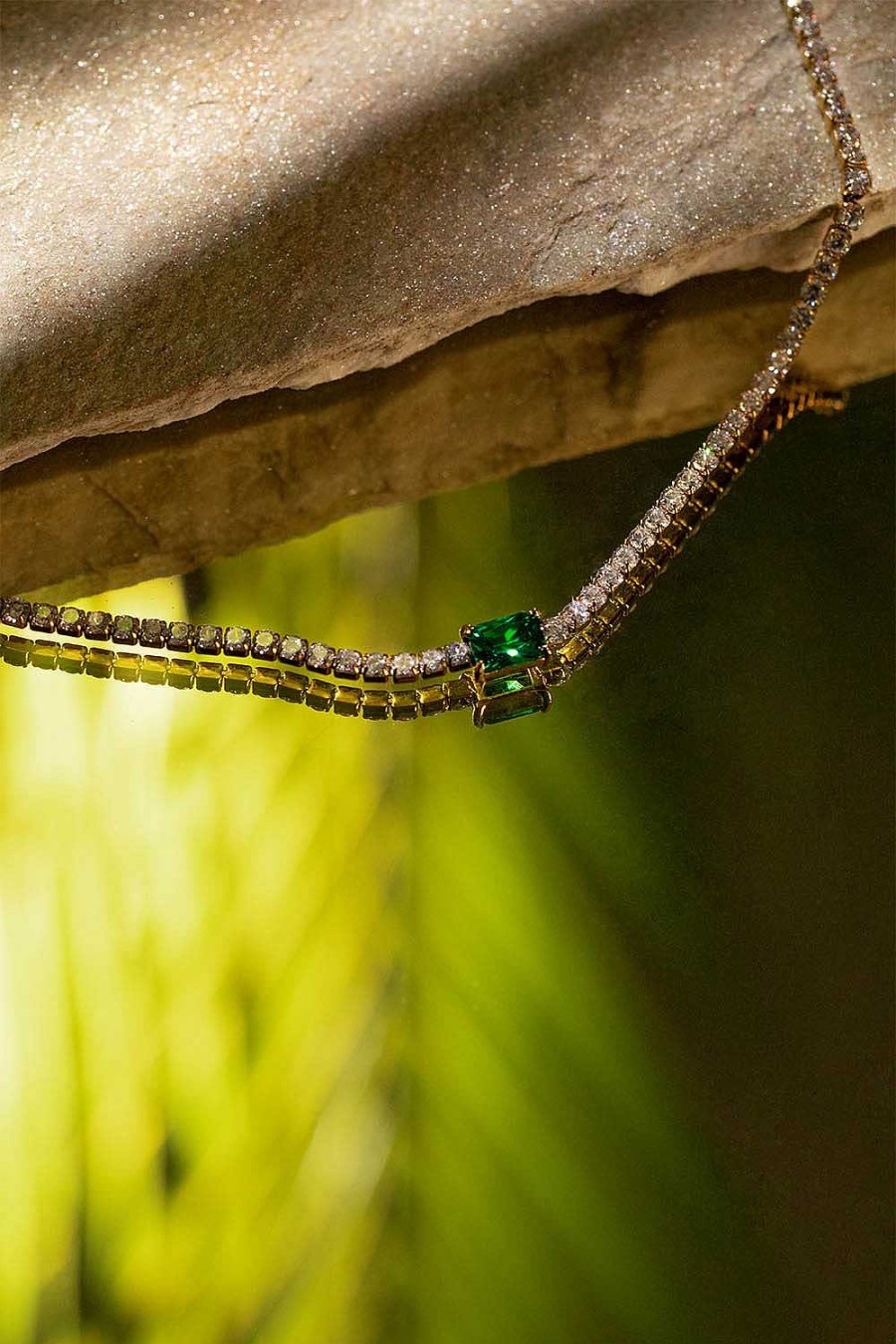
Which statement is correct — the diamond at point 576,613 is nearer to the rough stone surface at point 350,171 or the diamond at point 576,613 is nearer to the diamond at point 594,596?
the diamond at point 594,596

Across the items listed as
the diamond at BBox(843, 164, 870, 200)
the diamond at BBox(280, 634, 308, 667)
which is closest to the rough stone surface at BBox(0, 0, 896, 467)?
the diamond at BBox(843, 164, 870, 200)

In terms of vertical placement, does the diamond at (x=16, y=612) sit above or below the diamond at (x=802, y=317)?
below

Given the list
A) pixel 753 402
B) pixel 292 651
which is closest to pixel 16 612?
pixel 292 651

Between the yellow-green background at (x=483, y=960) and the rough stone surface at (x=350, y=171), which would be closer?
the rough stone surface at (x=350, y=171)

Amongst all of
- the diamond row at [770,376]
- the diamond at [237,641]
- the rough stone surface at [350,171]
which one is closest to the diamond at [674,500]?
the diamond row at [770,376]

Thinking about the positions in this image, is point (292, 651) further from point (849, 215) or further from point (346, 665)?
point (849, 215)

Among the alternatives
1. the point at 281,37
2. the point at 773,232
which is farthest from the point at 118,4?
the point at 773,232
